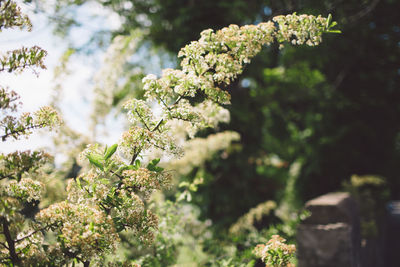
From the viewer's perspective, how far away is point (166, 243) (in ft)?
6.32

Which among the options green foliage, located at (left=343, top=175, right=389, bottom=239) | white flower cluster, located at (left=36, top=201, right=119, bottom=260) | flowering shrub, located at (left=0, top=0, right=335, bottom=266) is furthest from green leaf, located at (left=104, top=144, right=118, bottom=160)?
green foliage, located at (left=343, top=175, right=389, bottom=239)

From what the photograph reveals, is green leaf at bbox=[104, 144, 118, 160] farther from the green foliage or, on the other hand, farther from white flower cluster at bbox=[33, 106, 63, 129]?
the green foliage

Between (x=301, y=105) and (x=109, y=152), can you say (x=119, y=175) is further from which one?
(x=301, y=105)

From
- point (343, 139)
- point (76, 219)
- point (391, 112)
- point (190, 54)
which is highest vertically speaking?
point (391, 112)

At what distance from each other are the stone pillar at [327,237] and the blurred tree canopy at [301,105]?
143 centimetres

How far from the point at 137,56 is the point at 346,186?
4.29 metres

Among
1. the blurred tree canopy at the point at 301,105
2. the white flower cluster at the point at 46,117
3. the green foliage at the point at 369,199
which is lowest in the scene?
the white flower cluster at the point at 46,117

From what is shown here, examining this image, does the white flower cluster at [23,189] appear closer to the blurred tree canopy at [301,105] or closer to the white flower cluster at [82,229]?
the white flower cluster at [82,229]

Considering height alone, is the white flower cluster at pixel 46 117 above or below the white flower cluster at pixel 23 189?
above

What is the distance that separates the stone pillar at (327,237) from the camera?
6.79 ft

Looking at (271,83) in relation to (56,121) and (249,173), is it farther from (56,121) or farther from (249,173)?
(56,121)

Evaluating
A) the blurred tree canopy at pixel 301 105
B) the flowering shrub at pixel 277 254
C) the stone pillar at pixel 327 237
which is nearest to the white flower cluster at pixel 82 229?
the flowering shrub at pixel 277 254

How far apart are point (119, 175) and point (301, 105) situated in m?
5.51

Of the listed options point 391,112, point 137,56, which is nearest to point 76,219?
point 137,56
